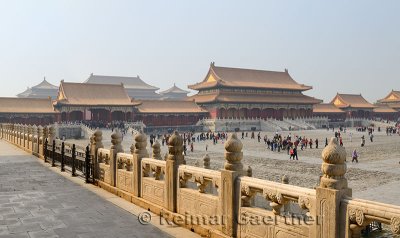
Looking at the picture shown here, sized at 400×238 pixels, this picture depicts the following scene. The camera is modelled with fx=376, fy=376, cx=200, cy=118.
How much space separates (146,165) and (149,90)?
95.0 metres

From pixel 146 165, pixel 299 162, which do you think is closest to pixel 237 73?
pixel 299 162

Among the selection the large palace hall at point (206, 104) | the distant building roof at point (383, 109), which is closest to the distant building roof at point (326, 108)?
the large palace hall at point (206, 104)

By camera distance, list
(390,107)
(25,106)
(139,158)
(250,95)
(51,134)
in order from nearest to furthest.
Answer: (139,158), (51,134), (25,106), (250,95), (390,107)

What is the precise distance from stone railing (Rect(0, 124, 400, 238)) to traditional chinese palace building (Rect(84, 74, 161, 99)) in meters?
91.1

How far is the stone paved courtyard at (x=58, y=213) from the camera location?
21.0ft

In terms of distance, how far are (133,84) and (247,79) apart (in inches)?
1674

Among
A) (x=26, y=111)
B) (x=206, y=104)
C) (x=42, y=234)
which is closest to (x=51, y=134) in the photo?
(x=42, y=234)

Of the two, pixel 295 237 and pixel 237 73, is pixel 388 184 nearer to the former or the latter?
pixel 295 237

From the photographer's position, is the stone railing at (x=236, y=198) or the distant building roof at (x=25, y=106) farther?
the distant building roof at (x=25, y=106)

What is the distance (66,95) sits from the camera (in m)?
55.4

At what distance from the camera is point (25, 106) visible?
53.6 metres

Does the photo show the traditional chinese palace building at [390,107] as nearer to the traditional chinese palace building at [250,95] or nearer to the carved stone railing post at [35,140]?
the traditional chinese palace building at [250,95]

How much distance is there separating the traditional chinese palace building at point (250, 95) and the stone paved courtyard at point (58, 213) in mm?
51544

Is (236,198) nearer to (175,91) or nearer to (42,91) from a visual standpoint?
(42,91)
